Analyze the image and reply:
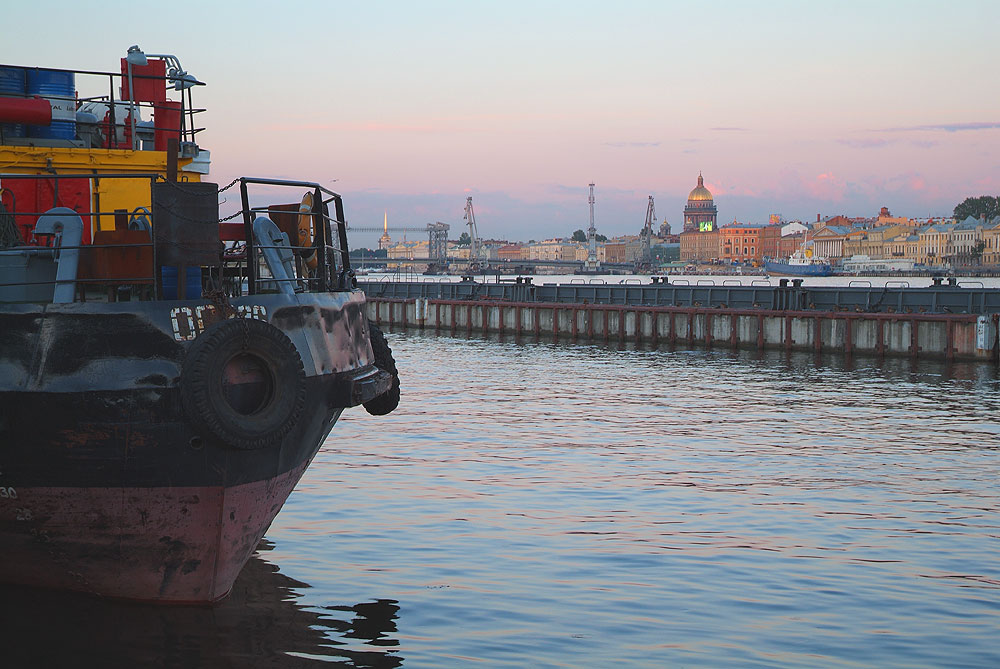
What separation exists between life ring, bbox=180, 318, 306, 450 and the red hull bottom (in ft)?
2.23

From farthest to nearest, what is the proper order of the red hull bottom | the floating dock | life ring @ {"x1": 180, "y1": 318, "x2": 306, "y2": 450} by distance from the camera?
the floating dock < the red hull bottom < life ring @ {"x1": 180, "y1": 318, "x2": 306, "y2": 450}

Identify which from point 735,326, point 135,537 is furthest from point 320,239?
point 735,326

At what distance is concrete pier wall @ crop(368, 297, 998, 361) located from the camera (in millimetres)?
43344

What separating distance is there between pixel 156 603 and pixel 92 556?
0.82 m

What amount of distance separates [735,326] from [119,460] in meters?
42.8

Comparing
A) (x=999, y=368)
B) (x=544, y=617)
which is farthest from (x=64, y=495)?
(x=999, y=368)

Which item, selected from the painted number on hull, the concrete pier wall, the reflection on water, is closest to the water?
the reflection on water

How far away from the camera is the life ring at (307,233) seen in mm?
12492

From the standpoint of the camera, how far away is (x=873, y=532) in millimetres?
14984

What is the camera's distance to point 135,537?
1029cm

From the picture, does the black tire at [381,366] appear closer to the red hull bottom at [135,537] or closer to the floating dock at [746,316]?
the red hull bottom at [135,537]

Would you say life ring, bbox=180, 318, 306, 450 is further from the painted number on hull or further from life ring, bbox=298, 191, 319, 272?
life ring, bbox=298, 191, 319, 272

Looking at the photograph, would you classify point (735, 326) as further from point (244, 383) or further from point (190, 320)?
point (190, 320)

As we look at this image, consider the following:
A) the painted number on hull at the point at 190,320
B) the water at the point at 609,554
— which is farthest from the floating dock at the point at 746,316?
the painted number on hull at the point at 190,320
